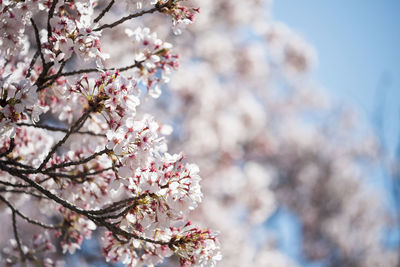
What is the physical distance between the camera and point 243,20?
31.7 feet

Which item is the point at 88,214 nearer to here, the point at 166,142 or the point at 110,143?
the point at 110,143

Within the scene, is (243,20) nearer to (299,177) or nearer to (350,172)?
(299,177)

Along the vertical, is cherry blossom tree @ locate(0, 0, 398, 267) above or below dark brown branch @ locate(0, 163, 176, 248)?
above

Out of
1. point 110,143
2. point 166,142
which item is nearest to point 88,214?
point 110,143

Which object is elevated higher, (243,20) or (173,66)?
(243,20)

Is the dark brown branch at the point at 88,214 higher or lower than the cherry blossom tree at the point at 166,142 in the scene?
lower

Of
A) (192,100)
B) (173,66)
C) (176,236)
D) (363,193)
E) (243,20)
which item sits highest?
(363,193)

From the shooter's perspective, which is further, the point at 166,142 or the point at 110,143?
the point at 166,142

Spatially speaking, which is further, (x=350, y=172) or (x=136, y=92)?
(x=350, y=172)

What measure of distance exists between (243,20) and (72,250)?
825 centimetres

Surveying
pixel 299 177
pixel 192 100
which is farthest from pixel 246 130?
pixel 299 177

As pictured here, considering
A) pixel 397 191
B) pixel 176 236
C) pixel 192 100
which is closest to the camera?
pixel 176 236

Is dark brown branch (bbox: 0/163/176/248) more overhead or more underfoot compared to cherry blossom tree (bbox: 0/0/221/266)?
more underfoot

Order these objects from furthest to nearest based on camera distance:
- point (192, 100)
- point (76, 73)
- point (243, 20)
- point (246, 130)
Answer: point (246, 130) → point (243, 20) → point (192, 100) → point (76, 73)
